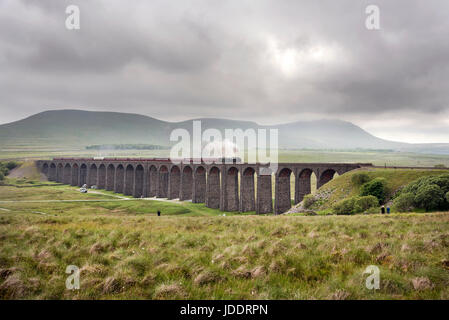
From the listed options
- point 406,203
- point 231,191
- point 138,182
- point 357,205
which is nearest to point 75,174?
point 138,182

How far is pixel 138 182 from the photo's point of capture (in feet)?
265

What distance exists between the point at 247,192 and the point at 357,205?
96.4 ft

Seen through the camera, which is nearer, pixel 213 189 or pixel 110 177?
pixel 213 189

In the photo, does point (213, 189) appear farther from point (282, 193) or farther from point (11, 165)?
point (11, 165)

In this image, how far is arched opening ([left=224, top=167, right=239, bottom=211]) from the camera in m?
58.8

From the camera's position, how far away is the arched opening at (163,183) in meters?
75.5

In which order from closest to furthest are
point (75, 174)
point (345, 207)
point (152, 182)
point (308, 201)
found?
point (345, 207) < point (308, 201) < point (152, 182) < point (75, 174)

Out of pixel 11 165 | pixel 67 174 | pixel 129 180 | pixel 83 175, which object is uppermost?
pixel 11 165

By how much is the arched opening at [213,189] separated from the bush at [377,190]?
111 feet

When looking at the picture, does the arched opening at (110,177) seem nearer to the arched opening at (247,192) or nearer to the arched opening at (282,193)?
the arched opening at (247,192)

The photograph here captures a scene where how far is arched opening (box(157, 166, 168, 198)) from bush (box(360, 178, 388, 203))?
53138 millimetres

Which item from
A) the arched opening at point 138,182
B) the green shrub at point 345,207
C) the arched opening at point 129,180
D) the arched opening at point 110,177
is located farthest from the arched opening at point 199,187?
the green shrub at point 345,207
